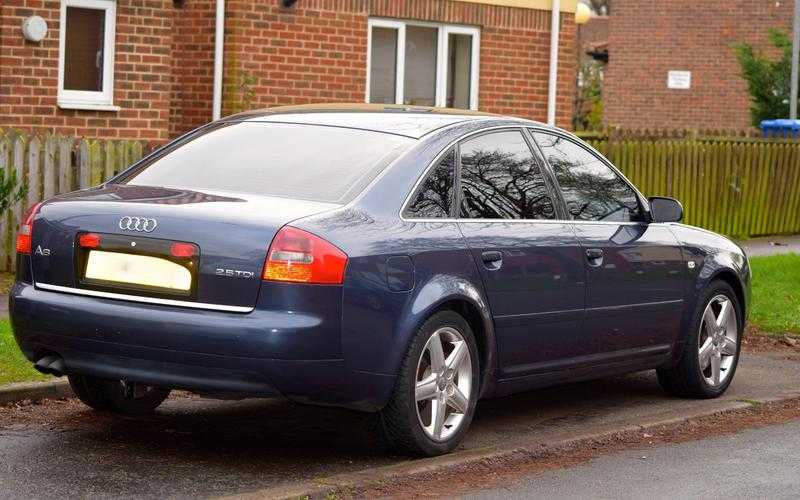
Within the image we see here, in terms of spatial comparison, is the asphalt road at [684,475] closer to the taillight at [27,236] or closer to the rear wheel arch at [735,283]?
the rear wheel arch at [735,283]

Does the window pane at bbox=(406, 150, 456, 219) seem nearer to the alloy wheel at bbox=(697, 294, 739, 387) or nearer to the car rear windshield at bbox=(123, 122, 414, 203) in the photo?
the car rear windshield at bbox=(123, 122, 414, 203)

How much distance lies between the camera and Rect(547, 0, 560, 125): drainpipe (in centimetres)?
2045

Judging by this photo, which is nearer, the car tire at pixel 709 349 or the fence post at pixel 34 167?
the car tire at pixel 709 349

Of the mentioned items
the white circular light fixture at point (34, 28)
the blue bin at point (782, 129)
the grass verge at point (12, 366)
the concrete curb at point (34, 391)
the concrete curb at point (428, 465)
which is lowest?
the concrete curb at point (428, 465)

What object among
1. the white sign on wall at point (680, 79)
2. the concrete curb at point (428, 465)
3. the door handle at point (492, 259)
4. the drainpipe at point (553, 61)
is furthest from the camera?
the white sign on wall at point (680, 79)

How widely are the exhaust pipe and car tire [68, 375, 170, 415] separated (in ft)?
2.05

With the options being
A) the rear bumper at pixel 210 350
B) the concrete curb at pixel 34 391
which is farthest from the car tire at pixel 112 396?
the rear bumper at pixel 210 350

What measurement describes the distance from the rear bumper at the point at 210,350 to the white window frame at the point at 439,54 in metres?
12.6

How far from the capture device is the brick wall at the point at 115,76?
15.8 metres

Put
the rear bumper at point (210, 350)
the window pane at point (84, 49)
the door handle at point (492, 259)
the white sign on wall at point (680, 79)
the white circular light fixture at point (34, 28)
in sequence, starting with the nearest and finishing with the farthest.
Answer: the rear bumper at point (210, 350), the door handle at point (492, 259), the white circular light fixture at point (34, 28), the window pane at point (84, 49), the white sign on wall at point (680, 79)

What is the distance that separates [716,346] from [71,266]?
4116 millimetres

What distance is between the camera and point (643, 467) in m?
7.18

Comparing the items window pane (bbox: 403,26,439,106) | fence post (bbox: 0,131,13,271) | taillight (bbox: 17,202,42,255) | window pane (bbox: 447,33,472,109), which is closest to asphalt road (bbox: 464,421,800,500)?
taillight (bbox: 17,202,42,255)

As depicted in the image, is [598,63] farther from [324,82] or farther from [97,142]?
[97,142]
